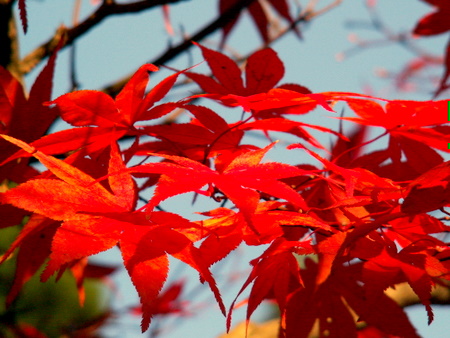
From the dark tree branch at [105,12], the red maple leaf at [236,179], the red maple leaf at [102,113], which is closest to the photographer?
the red maple leaf at [236,179]

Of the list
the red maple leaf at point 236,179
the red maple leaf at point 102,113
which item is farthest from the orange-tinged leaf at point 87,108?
the red maple leaf at point 236,179

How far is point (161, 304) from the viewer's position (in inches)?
61.4

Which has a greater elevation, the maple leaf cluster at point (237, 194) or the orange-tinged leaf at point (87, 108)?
the orange-tinged leaf at point (87, 108)

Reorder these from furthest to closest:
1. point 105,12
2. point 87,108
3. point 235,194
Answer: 1. point 105,12
2. point 87,108
3. point 235,194

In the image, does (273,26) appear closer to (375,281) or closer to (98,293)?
(375,281)

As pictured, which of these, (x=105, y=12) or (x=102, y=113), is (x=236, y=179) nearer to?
(x=102, y=113)

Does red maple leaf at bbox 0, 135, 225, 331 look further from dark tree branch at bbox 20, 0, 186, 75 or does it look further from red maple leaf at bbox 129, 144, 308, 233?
dark tree branch at bbox 20, 0, 186, 75

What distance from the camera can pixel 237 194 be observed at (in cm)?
43

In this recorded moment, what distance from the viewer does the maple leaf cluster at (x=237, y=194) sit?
454mm

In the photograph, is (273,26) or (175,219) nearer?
(175,219)

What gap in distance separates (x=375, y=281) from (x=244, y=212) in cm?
17

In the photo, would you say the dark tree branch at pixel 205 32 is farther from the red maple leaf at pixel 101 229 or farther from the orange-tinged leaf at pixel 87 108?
the red maple leaf at pixel 101 229

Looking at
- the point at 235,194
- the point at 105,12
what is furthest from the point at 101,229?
the point at 105,12

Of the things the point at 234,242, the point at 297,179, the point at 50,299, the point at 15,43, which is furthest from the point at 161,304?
the point at 234,242
